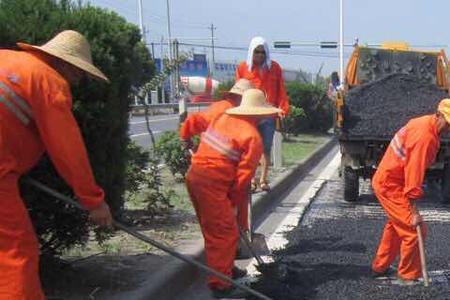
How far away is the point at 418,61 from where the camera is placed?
12.0 metres

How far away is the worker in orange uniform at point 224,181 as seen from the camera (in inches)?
201

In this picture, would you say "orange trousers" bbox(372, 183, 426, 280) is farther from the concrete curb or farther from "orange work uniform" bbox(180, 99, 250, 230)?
the concrete curb

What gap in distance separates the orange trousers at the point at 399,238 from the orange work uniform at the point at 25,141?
2646 mm

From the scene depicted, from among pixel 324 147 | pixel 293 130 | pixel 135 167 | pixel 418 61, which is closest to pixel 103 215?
pixel 135 167

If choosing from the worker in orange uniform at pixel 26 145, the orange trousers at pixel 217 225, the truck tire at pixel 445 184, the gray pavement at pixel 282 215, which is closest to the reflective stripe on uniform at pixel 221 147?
the orange trousers at pixel 217 225

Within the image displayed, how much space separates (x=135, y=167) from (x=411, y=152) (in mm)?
3361

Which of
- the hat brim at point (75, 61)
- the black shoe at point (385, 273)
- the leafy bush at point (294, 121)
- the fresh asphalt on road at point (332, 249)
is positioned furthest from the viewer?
Answer: the leafy bush at point (294, 121)

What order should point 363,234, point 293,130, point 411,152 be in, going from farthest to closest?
point 293,130, point 363,234, point 411,152

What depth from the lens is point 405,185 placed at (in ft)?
16.5

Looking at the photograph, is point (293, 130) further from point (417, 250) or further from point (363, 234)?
point (417, 250)

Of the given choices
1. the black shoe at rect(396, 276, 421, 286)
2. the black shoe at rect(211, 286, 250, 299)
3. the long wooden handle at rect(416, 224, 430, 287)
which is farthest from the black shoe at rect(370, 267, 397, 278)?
the black shoe at rect(211, 286, 250, 299)

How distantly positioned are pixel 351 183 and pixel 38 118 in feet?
21.9

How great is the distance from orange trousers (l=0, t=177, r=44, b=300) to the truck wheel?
6.55m

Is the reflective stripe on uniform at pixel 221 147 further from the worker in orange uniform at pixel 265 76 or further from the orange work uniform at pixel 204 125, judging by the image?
the worker in orange uniform at pixel 265 76
